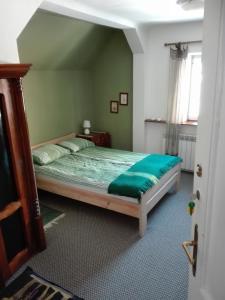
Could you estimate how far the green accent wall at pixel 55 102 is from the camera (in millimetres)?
3934

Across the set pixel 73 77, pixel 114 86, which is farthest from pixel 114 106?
pixel 73 77

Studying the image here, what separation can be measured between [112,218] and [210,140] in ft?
7.83

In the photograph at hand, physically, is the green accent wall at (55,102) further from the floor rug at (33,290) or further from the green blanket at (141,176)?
the floor rug at (33,290)

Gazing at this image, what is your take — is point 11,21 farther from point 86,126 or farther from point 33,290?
point 86,126

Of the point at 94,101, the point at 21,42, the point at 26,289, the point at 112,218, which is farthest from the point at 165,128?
the point at 26,289

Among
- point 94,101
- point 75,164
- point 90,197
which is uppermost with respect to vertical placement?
A: point 94,101

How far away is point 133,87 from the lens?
14.9ft

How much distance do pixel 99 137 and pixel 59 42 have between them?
1.84 meters

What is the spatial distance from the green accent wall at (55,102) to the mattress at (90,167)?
0.72 meters

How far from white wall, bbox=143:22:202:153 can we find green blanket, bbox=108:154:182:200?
1.19m

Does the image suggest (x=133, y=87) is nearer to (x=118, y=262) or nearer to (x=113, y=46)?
(x=113, y=46)

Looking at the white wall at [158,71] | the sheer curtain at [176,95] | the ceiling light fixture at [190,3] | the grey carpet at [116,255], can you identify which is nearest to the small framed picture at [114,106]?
the white wall at [158,71]

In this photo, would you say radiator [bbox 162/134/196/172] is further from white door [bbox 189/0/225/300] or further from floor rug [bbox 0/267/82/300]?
white door [bbox 189/0/225/300]

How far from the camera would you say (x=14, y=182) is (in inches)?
86.9
